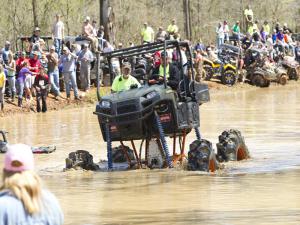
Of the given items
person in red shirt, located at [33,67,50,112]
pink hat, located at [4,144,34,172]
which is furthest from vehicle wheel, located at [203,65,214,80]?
pink hat, located at [4,144,34,172]

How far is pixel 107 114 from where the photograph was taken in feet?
47.7

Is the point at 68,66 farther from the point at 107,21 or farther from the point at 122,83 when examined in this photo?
the point at 122,83

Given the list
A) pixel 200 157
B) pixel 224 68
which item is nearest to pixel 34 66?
pixel 224 68

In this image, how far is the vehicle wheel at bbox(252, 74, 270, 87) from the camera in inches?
1543

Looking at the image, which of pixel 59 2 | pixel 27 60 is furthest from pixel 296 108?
pixel 59 2

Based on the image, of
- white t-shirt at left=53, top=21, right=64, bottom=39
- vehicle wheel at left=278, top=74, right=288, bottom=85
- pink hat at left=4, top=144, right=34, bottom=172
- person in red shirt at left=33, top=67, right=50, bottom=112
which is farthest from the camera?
vehicle wheel at left=278, top=74, right=288, bottom=85

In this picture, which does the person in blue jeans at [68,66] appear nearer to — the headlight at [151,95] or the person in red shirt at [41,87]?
the person in red shirt at [41,87]

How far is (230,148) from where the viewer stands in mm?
16438

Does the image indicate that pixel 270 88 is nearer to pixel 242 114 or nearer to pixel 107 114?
pixel 242 114

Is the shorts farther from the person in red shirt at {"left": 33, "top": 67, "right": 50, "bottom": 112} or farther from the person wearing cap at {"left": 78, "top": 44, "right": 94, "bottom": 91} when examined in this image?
the person wearing cap at {"left": 78, "top": 44, "right": 94, "bottom": 91}

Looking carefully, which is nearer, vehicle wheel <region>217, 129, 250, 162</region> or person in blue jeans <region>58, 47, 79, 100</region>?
vehicle wheel <region>217, 129, 250, 162</region>

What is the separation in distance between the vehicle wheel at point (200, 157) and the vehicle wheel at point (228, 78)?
23.1 metres

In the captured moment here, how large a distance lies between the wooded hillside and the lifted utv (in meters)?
24.3

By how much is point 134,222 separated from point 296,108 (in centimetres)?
1993
